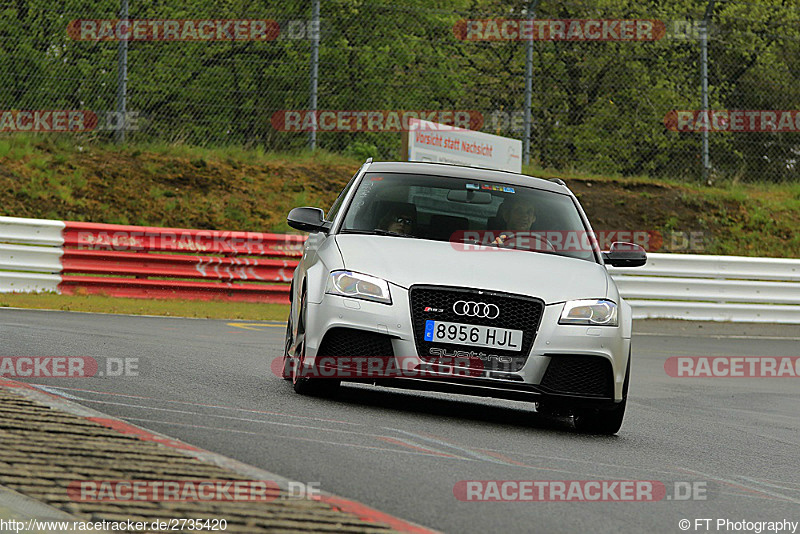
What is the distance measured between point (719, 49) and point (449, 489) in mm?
20210

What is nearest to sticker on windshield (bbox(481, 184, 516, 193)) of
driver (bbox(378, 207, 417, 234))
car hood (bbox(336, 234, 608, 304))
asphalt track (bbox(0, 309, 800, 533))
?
Result: driver (bbox(378, 207, 417, 234))

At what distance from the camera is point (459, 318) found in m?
7.48

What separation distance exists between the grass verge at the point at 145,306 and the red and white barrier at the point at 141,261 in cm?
25

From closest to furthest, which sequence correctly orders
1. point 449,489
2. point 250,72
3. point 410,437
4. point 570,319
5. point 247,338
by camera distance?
point 449,489 < point 410,437 < point 570,319 < point 247,338 < point 250,72

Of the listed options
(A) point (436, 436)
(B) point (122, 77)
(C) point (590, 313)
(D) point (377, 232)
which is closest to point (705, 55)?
(B) point (122, 77)

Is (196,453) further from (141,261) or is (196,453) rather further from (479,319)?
(141,261)

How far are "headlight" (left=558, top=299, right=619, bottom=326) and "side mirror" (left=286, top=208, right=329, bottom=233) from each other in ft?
6.66

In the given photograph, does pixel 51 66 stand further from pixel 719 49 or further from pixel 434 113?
pixel 719 49

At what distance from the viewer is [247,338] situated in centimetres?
1303

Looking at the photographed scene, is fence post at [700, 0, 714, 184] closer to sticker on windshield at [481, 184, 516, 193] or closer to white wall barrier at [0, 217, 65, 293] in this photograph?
white wall barrier at [0, 217, 65, 293]

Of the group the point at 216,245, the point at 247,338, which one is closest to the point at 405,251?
the point at 247,338

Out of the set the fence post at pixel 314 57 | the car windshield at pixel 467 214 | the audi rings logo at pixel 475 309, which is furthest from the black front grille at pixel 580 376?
the fence post at pixel 314 57

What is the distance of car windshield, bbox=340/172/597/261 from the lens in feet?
28.2

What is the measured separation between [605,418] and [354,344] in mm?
1779
